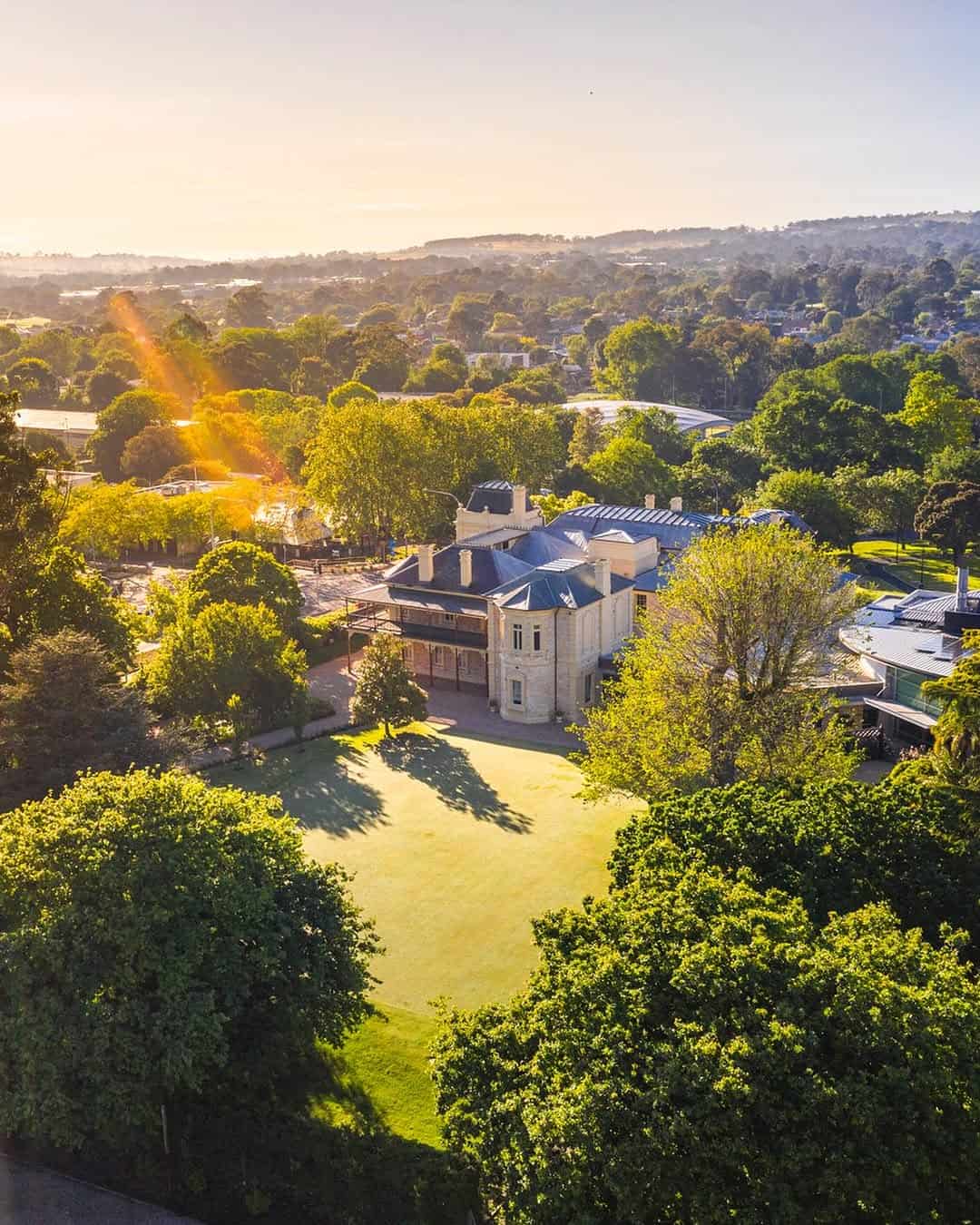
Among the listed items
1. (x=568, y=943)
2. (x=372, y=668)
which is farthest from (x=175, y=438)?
(x=568, y=943)

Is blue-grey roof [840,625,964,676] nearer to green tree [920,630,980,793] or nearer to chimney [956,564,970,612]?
chimney [956,564,970,612]

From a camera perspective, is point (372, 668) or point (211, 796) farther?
point (372, 668)

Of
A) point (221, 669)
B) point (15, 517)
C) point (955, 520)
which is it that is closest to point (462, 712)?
point (221, 669)

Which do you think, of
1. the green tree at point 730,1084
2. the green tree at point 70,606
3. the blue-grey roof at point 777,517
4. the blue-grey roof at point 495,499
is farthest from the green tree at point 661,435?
the green tree at point 730,1084

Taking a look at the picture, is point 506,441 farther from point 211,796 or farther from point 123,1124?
point 123,1124

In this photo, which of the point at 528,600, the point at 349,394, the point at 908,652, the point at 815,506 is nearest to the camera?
the point at 908,652

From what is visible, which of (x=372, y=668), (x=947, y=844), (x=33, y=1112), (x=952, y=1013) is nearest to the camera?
(x=952, y=1013)

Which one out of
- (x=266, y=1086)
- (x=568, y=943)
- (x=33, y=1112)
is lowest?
(x=266, y=1086)

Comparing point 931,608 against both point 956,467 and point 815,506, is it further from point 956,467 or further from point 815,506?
point 956,467
